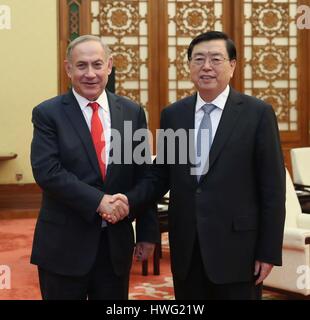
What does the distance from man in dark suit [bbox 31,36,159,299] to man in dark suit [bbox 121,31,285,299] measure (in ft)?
0.41

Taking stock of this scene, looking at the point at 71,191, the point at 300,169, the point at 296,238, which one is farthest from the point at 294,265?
the point at 300,169

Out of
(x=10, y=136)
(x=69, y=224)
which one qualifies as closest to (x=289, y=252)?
(x=69, y=224)

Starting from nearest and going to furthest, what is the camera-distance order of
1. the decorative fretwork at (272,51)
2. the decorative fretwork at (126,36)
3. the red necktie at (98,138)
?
the red necktie at (98,138)
the decorative fretwork at (126,36)
the decorative fretwork at (272,51)

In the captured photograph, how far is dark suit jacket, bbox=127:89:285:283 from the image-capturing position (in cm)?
207

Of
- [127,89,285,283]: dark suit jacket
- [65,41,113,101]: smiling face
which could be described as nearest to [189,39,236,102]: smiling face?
[127,89,285,283]: dark suit jacket

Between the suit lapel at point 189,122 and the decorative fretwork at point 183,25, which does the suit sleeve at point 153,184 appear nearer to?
the suit lapel at point 189,122

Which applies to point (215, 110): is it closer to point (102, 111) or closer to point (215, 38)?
point (215, 38)

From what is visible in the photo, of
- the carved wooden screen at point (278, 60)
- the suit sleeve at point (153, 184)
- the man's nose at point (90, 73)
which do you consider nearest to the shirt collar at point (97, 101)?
the man's nose at point (90, 73)

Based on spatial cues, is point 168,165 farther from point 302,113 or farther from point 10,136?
point 302,113

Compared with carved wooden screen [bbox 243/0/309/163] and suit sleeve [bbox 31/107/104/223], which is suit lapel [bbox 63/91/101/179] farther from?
carved wooden screen [bbox 243/0/309/163]

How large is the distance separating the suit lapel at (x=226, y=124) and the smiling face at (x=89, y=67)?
0.44 meters

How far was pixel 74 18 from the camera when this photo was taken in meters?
7.27

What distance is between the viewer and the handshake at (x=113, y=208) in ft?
6.64

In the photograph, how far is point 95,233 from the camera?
208cm
